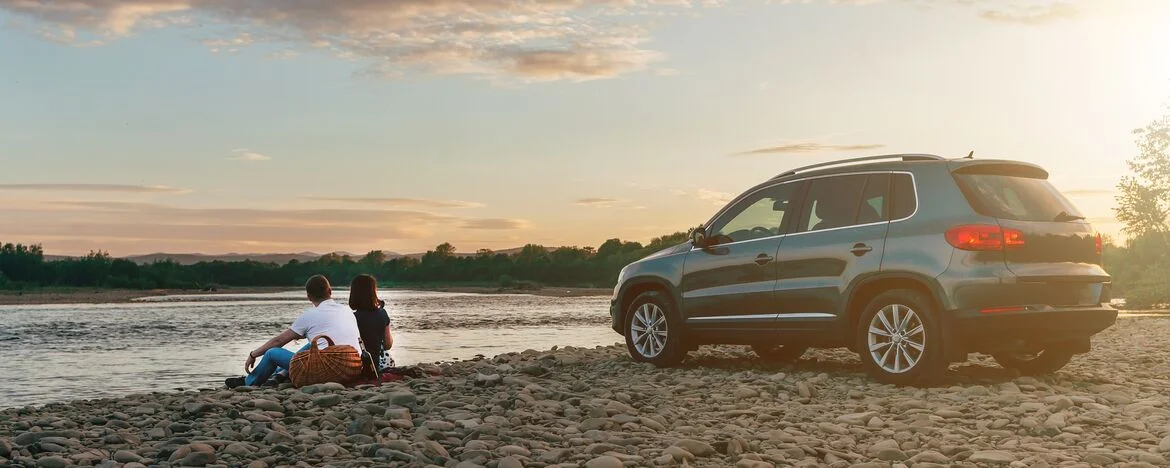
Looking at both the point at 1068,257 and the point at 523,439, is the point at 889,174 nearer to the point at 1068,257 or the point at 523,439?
the point at 1068,257

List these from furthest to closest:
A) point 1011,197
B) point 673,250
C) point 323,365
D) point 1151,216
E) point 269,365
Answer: point 1151,216
point 673,250
point 269,365
point 323,365
point 1011,197

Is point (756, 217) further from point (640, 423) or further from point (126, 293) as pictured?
point (126, 293)

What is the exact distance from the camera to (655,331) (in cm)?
1252

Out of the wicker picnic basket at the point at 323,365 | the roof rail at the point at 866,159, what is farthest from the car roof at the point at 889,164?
the wicker picnic basket at the point at 323,365

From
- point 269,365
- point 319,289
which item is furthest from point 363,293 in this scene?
point 269,365

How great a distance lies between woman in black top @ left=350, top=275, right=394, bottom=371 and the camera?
12.1 m

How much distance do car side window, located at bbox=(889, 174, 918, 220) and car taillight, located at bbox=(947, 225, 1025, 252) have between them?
56 centimetres

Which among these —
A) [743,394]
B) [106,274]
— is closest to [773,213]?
[743,394]

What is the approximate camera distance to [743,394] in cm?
987

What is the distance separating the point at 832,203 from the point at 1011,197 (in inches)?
67.2

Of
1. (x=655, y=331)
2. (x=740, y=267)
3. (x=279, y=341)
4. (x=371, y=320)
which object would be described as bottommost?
(x=279, y=341)

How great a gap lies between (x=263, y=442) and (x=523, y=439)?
6.20 ft

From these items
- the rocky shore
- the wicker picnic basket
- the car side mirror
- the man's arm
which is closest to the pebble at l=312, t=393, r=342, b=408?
the rocky shore

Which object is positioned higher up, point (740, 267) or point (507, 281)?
point (507, 281)
